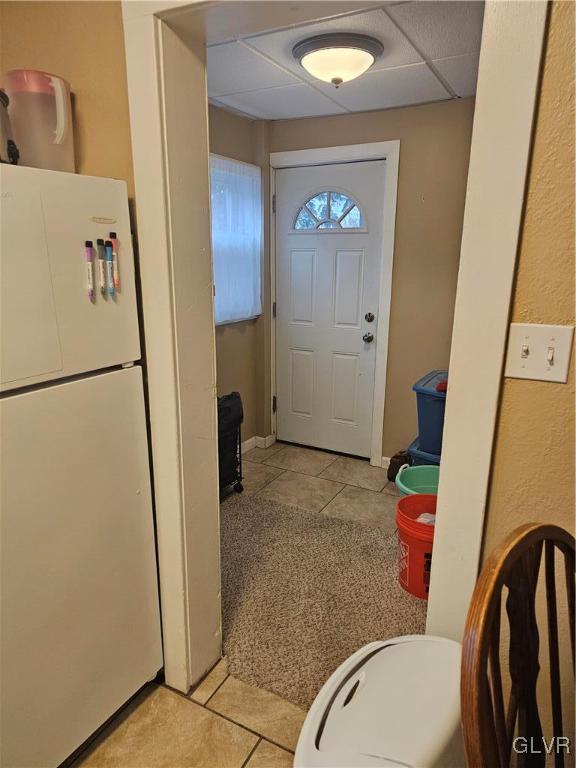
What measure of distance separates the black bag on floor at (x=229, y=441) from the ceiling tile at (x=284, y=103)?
69.4 inches

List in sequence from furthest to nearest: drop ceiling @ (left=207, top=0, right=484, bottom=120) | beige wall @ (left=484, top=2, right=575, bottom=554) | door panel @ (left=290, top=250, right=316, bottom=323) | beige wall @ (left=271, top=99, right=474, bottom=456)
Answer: door panel @ (left=290, top=250, right=316, bottom=323) → beige wall @ (left=271, top=99, right=474, bottom=456) → drop ceiling @ (left=207, top=0, right=484, bottom=120) → beige wall @ (left=484, top=2, right=575, bottom=554)

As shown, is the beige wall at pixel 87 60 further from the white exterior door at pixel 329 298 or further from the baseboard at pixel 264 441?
the baseboard at pixel 264 441

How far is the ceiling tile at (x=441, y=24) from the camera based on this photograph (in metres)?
1.73

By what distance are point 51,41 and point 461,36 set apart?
5.06 ft

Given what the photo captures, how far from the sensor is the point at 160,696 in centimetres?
171

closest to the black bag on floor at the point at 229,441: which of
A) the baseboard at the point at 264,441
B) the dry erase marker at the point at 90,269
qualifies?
the baseboard at the point at 264,441

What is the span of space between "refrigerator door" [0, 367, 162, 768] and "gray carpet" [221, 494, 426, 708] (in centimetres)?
50

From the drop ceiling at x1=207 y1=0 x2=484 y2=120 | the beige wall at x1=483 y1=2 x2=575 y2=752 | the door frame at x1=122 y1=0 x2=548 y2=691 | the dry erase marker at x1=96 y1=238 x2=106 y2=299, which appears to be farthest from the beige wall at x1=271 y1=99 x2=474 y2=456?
the dry erase marker at x1=96 y1=238 x2=106 y2=299

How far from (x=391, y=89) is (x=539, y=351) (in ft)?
7.22

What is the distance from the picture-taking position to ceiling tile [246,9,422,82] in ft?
6.13

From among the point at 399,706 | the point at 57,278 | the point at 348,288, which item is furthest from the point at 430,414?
the point at 57,278

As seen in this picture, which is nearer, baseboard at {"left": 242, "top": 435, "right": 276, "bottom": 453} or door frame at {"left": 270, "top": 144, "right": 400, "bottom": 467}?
door frame at {"left": 270, "top": 144, "right": 400, "bottom": 467}

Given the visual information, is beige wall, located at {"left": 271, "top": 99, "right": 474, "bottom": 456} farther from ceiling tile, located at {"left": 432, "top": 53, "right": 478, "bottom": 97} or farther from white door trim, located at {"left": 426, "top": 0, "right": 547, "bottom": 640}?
white door trim, located at {"left": 426, "top": 0, "right": 547, "bottom": 640}

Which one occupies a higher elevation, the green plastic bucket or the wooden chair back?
the wooden chair back
